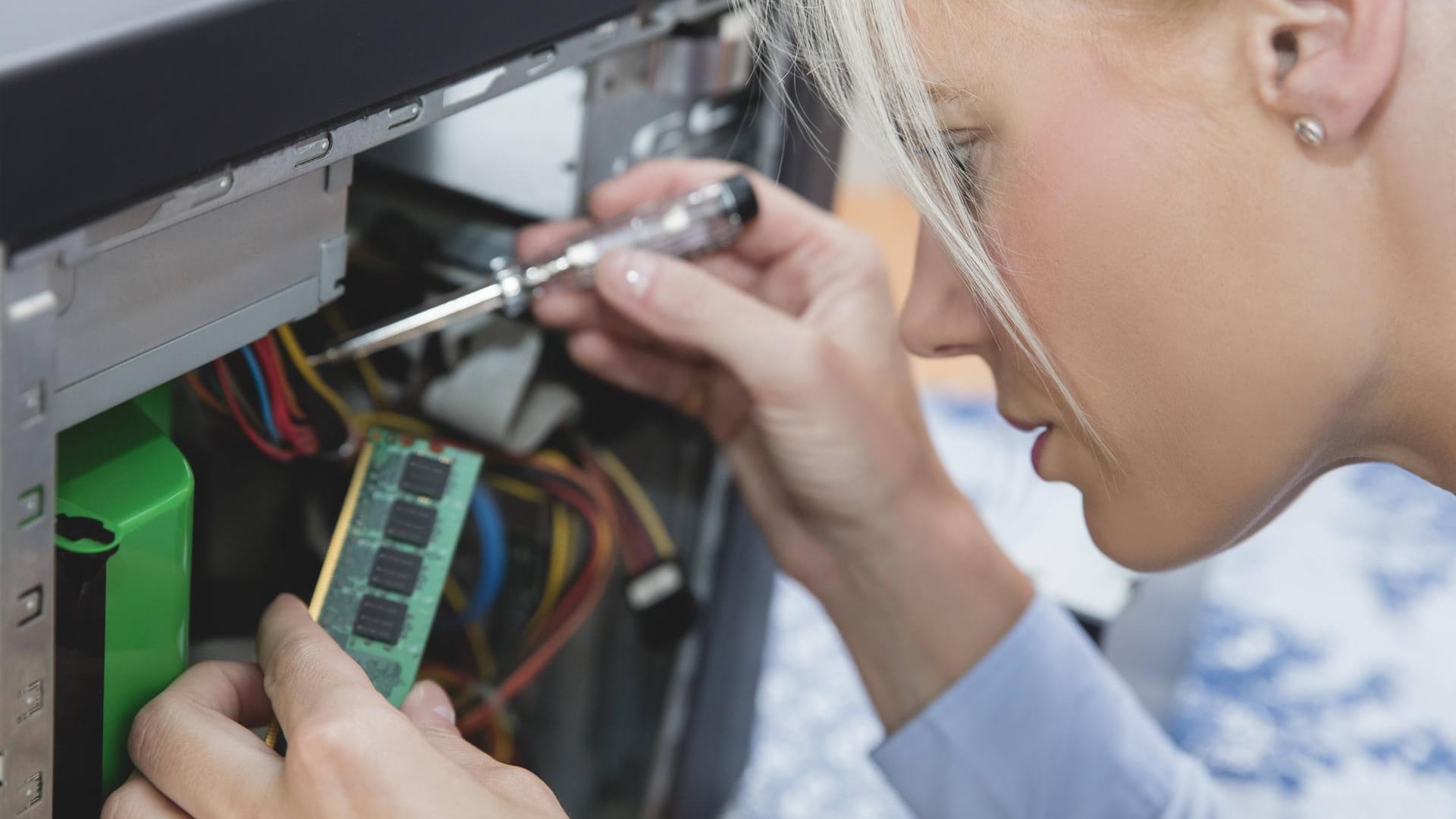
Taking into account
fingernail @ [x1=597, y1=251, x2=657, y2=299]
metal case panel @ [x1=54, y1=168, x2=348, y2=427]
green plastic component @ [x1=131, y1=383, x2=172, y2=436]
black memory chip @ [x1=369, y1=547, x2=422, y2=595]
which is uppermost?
metal case panel @ [x1=54, y1=168, x2=348, y2=427]

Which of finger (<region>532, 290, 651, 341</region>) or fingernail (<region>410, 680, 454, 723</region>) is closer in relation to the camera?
fingernail (<region>410, 680, 454, 723</region>)

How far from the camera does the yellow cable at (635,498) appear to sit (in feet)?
2.58

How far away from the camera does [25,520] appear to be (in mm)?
356

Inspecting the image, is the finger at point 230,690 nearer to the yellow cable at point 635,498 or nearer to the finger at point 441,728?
the finger at point 441,728

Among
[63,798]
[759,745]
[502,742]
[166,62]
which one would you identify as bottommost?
[759,745]

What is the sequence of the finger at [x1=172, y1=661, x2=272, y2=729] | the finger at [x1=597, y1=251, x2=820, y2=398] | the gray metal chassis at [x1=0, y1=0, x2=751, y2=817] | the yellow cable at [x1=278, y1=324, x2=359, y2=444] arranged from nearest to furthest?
the gray metal chassis at [x1=0, y1=0, x2=751, y2=817] < the finger at [x1=172, y1=661, x2=272, y2=729] < the yellow cable at [x1=278, y1=324, x2=359, y2=444] < the finger at [x1=597, y1=251, x2=820, y2=398]

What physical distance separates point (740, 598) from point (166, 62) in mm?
668

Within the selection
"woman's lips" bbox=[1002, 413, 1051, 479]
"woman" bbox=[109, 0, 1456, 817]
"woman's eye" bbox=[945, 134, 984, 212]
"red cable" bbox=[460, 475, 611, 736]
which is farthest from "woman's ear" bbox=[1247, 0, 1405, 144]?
Answer: "red cable" bbox=[460, 475, 611, 736]

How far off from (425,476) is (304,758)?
0.16 meters

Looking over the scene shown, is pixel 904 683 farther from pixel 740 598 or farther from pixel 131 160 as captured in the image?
pixel 131 160

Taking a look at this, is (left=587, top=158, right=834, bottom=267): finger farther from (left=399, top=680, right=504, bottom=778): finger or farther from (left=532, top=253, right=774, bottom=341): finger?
(left=399, top=680, right=504, bottom=778): finger

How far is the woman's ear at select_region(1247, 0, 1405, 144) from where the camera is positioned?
1.27 feet

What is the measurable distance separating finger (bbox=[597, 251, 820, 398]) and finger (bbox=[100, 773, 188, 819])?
1.04 ft

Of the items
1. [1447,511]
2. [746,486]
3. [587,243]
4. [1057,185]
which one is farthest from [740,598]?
[1447,511]
